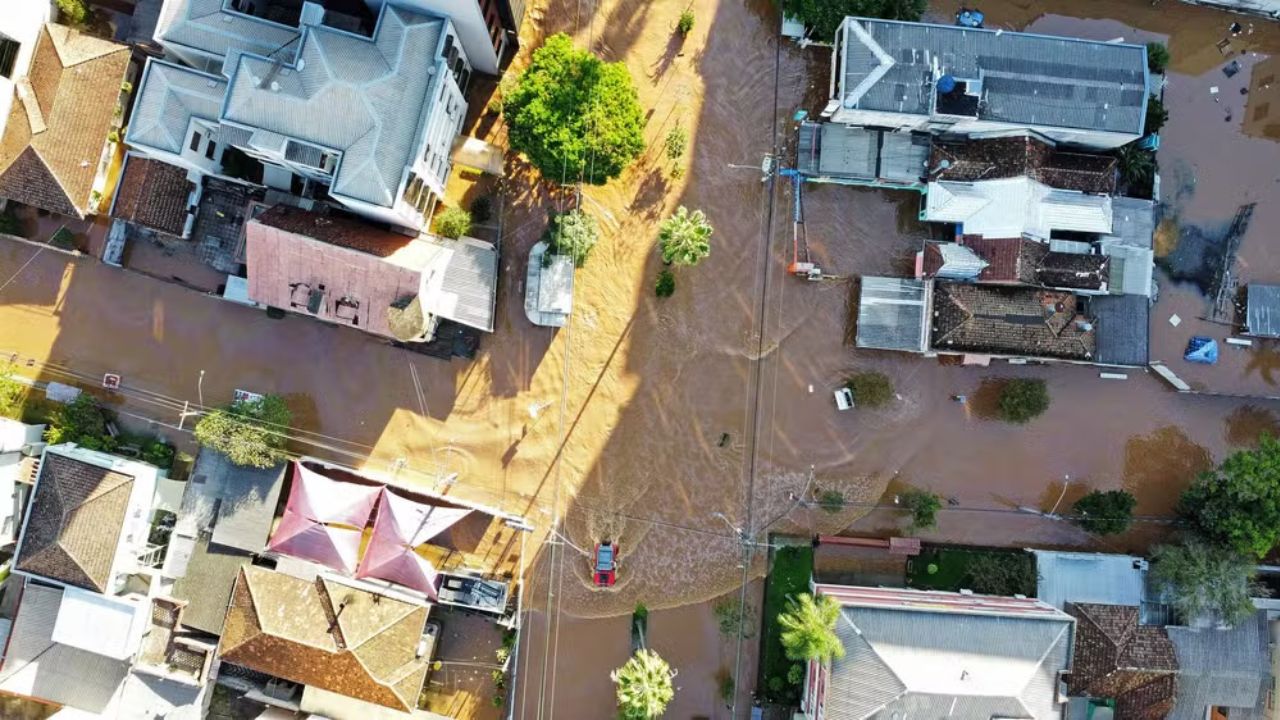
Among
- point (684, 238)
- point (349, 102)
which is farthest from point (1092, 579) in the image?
point (349, 102)

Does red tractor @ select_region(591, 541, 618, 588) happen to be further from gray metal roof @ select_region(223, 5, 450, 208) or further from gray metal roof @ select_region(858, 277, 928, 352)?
gray metal roof @ select_region(223, 5, 450, 208)

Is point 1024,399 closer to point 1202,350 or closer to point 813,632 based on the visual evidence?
point 1202,350

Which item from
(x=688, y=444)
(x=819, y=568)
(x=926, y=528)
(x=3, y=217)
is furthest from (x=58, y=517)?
(x=926, y=528)

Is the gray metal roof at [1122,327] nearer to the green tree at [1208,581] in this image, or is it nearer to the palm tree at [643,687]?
the green tree at [1208,581]

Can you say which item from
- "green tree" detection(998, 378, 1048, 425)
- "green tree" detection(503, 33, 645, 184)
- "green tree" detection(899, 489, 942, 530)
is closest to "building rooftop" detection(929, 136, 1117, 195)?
"green tree" detection(998, 378, 1048, 425)

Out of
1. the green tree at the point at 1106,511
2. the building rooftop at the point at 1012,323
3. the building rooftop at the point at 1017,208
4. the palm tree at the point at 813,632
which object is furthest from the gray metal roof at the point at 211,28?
the green tree at the point at 1106,511
